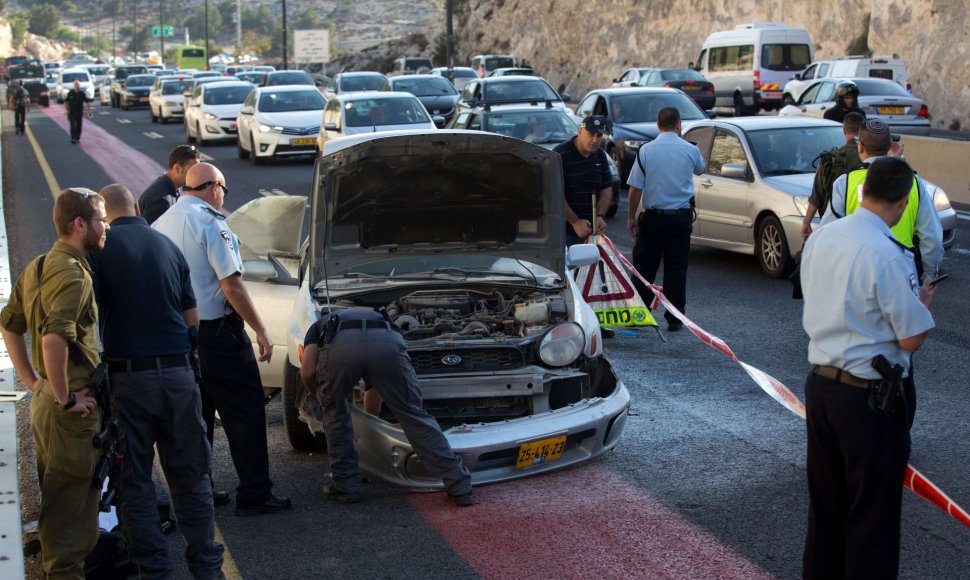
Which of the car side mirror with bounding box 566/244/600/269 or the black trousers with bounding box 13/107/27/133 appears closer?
the car side mirror with bounding box 566/244/600/269

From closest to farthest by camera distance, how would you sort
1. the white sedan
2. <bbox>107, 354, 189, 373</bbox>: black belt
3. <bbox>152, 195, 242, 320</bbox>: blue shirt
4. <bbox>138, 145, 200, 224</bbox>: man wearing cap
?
<bbox>107, 354, 189, 373</bbox>: black belt → <bbox>152, 195, 242, 320</bbox>: blue shirt → <bbox>138, 145, 200, 224</bbox>: man wearing cap → the white sedan

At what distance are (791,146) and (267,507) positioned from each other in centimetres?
866

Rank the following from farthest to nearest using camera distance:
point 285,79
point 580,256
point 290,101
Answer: point 285,79 → point 290,101 → point 580,256

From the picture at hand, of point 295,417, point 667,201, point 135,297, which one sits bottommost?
point 295,417

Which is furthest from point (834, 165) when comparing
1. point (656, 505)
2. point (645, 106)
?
point (645, 106)

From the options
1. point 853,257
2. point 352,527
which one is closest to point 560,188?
point 352,527

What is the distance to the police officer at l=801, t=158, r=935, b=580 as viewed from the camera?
4.35 metres

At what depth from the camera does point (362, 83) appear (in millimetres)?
35625

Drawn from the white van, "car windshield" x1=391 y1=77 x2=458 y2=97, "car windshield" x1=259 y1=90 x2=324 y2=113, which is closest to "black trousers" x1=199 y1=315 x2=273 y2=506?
"car windshield" x1=259 y1=90 x2=324 y2=113

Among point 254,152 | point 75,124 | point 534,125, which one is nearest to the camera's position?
point 534,125

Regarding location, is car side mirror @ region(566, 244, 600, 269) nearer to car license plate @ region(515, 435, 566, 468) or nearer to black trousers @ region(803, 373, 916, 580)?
car license plate @ region(515, 435, 566, 468)

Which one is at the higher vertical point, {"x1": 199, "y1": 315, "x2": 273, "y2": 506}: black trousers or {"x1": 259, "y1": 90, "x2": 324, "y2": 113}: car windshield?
{"x1": 259, "y1": 90, "x2": 324, "y2": 113}: car windshield

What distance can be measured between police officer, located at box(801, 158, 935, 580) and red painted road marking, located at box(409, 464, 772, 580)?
2.51 ft

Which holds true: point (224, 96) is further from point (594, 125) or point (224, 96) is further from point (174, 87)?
point (594, 125)
